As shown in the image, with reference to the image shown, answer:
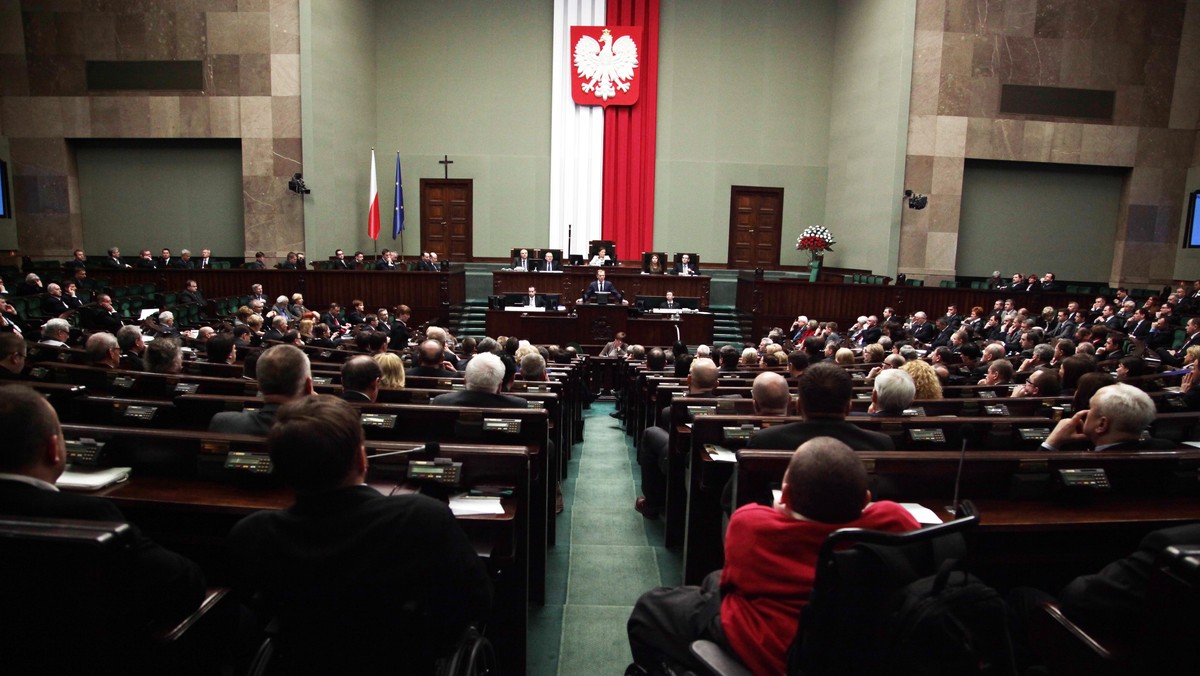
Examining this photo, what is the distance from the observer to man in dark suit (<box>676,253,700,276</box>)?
44.7 feet

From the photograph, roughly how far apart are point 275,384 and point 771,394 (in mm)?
2262

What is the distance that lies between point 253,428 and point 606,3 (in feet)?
51.3

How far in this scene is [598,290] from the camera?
39.3 feet

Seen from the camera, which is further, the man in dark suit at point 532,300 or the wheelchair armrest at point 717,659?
the man in dark suit at point 532,300

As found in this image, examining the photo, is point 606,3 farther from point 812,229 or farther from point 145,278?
point 145,278

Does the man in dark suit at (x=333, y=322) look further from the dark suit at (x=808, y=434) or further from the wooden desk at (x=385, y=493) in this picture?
the dark suit at (x=808, y=434)

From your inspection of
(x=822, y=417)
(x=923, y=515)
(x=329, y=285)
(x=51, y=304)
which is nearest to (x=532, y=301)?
(x=329, y=285)

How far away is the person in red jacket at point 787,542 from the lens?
5.44 ft

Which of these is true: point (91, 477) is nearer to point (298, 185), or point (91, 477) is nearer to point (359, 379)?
point (359, 379)

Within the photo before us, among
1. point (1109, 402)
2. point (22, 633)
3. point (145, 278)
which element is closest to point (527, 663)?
point (22, 633)

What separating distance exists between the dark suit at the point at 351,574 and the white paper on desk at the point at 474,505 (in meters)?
0.71

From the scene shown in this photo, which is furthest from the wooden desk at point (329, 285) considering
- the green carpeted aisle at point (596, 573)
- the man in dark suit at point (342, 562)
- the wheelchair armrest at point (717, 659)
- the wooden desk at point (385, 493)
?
the wheelchair armrest at point (717, 659)

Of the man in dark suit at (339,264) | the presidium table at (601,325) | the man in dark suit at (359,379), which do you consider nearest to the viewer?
the man in dark suit at (359,379)

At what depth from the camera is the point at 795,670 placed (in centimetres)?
148
